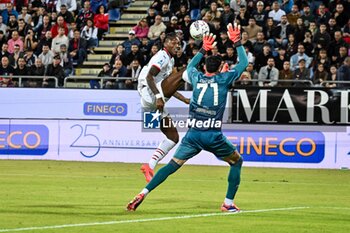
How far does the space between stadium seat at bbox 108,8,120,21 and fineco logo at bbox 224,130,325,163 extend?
10.5 meters

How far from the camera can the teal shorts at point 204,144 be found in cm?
1413

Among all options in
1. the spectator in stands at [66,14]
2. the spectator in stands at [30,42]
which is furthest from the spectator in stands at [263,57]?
the spectator in stands at [30,42]

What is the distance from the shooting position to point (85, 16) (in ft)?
113

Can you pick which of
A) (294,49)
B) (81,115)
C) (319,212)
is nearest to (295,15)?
(294,49)

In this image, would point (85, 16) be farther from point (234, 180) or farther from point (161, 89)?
point (234, 180)

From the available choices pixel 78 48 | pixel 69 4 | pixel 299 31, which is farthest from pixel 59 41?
pixel 299 31

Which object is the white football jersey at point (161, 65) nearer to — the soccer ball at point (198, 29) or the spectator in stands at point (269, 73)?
the soccer ball at point (198, 29)

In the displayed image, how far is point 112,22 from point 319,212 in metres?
21.3

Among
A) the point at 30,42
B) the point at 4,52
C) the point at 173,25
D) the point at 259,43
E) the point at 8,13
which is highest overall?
the point at 8,13

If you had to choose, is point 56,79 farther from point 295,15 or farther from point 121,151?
point 295,15

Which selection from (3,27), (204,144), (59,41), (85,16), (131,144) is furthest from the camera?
(3,27)

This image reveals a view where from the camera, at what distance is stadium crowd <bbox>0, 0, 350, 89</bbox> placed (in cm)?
2900

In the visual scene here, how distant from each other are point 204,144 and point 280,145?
12.1 meters

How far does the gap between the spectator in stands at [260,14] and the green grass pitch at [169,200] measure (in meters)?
7.04
